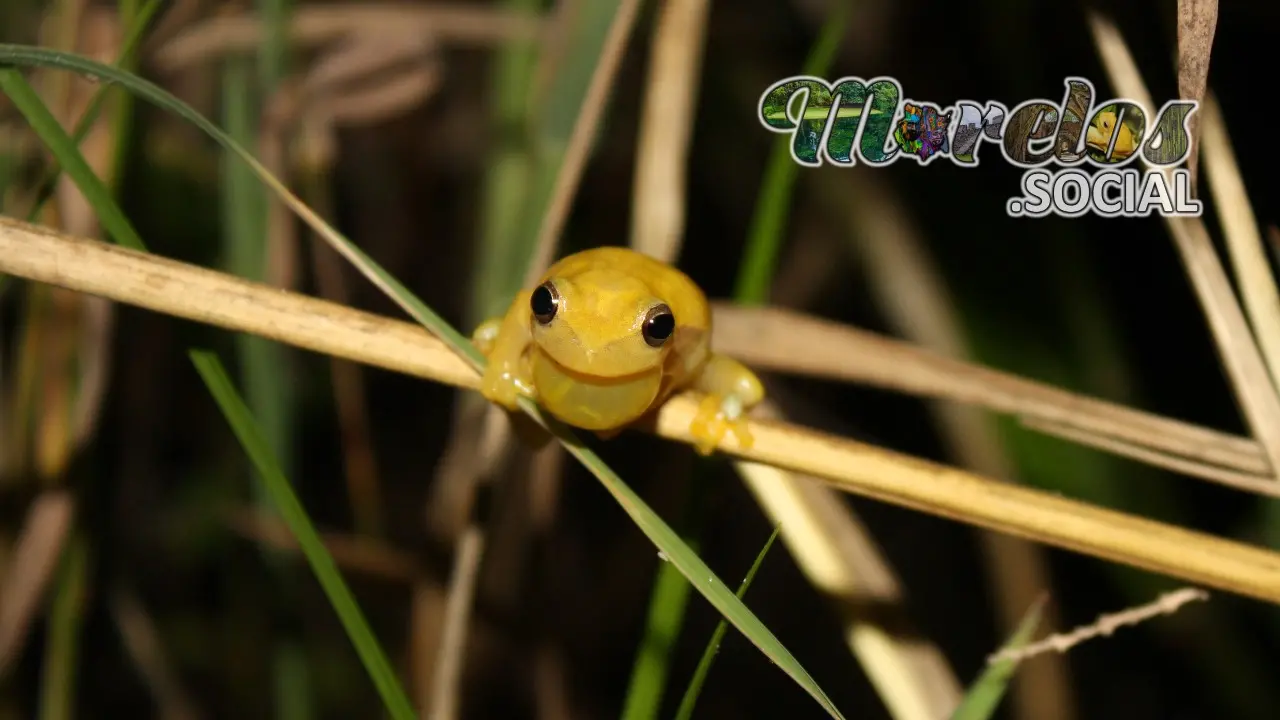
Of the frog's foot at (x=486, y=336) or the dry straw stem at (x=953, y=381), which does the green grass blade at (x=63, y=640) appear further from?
the dry straw stem at (x=953, y=381)

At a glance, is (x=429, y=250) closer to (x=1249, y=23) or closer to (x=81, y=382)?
(x=81, y=382)

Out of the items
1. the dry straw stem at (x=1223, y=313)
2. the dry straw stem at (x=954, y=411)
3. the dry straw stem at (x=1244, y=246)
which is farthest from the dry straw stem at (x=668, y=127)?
the dry straw stem at (x=954, y=411)

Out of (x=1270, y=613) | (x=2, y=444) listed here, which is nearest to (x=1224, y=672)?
(x=1270, y=613)

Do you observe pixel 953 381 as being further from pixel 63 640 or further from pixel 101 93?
pixel 63 640

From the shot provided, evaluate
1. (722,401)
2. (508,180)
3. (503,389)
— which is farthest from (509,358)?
(508,180)

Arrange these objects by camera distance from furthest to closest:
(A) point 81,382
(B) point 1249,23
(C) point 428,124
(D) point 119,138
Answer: (C) point 428,124, (B) point 1249,23, (A) point 81,382, (D) point 119,138

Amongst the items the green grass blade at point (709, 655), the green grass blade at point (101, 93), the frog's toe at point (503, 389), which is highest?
the green grass blade at point (101, 93)
